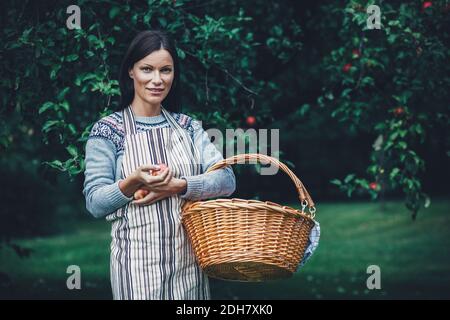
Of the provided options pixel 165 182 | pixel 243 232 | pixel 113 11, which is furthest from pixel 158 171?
pixel 113 11

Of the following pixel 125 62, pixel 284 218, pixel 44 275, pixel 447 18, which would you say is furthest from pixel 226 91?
pixel 44 275

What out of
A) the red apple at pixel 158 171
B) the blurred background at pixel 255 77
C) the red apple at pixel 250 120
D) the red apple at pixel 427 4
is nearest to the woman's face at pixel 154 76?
the red apple at pixel 158 171

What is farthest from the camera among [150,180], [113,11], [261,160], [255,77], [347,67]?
[255,77]

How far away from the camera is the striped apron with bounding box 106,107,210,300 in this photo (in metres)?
3.16

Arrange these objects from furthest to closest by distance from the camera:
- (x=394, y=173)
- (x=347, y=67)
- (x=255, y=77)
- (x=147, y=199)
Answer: (x=255, y=77) → (x=347, y=67) → (x=394, y=173) → (x=147, y=199)

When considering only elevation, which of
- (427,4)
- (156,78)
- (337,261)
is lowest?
(337,261)

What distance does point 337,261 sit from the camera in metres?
11.0

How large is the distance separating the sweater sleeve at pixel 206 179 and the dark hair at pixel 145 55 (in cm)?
15

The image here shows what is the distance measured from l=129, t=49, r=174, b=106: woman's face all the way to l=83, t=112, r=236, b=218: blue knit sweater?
11 cm

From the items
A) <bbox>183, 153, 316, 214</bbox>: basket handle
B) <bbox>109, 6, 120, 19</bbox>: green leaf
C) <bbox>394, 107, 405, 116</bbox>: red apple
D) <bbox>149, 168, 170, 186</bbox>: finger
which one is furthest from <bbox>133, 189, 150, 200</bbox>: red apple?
<bbox>394, 107, 405, 116</bbox>: red apple

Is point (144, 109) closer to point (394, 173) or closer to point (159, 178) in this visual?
point (159, 178)

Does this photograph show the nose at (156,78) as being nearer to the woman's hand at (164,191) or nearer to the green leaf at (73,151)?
the woman's hand at (164,191)

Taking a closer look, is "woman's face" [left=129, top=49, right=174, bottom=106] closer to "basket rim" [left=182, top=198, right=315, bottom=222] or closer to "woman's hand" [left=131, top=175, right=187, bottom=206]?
"woman's hand" [left=131, top=175, right=187, bottom=206]

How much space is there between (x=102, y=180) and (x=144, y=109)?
14.5 inches
